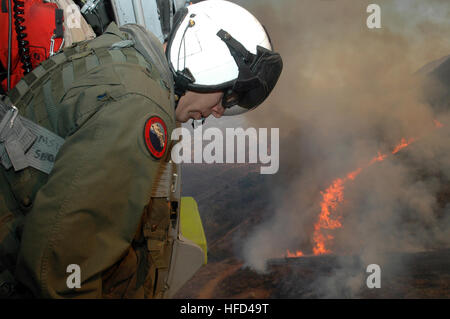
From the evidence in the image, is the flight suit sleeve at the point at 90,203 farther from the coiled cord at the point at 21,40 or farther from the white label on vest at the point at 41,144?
the coiled cord at the point at 21,40

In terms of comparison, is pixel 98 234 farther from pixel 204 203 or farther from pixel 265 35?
pixel 204 203

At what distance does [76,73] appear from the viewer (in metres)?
1.21

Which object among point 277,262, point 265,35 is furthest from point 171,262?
point 277,262

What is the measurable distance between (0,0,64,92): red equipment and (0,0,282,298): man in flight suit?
0.66 meters

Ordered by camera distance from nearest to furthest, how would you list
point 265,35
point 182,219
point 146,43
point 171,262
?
point 146,43
point 265,35
point 171,262
point 182,219

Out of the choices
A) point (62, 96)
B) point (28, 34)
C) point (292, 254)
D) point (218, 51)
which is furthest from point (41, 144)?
point (292, 254)

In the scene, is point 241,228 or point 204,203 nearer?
point 241,228

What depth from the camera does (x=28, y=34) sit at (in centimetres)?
185

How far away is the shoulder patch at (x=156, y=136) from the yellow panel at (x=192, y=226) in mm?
1571

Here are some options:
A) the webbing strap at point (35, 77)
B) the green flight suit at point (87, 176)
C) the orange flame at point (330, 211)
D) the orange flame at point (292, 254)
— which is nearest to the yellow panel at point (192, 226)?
the green flight suit at point (87, 176)

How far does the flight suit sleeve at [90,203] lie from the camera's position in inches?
35.7

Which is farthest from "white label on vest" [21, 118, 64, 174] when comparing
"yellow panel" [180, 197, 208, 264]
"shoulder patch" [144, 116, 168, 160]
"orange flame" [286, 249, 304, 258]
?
"orange flame" [286, 249, 304, 258]

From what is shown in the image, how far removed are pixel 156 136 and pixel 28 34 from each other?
5.14ft

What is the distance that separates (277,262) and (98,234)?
6842mm
